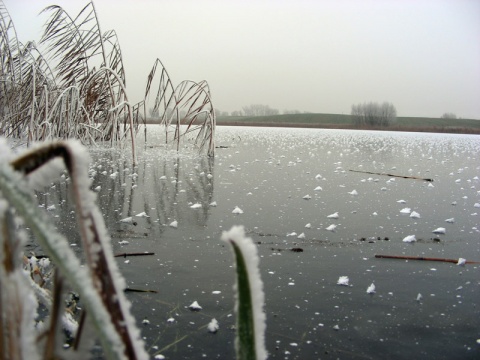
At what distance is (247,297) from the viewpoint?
57 centimetres

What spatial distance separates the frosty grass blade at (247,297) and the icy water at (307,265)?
92 centimetres

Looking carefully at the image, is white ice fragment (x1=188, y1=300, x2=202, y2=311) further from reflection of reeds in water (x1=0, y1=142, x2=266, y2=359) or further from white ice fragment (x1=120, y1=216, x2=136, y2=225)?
white ice fragment (x1=120, y1=216, x2=136, y2=225)

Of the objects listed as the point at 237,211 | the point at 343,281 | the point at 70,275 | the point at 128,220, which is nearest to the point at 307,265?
the point at 343,281

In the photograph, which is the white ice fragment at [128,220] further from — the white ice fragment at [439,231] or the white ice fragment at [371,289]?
the white ice fragment at [439,231]

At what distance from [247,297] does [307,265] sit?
1890 mm

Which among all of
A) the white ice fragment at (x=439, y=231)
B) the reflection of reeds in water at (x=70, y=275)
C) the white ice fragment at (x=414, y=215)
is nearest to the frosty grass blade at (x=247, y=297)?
the reflection of reeds in water at (x=70, y=275)

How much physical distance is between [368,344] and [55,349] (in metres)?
1.30

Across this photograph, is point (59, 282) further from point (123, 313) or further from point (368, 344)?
point (368, 344)

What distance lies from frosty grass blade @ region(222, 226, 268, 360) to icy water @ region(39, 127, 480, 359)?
0.92 meters

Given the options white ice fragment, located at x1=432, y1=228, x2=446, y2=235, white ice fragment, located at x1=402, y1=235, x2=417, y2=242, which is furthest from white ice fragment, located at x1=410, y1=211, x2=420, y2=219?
white ice fragment, located at x1=402, y1=235, x2=417, y2=242

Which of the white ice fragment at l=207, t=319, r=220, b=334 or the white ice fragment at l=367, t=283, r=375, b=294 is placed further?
the white ice fragment at l=367, t=283, r=375, b=294

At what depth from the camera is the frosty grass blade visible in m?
0.54

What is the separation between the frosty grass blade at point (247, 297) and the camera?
1.78ft

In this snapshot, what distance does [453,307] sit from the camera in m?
1.88
